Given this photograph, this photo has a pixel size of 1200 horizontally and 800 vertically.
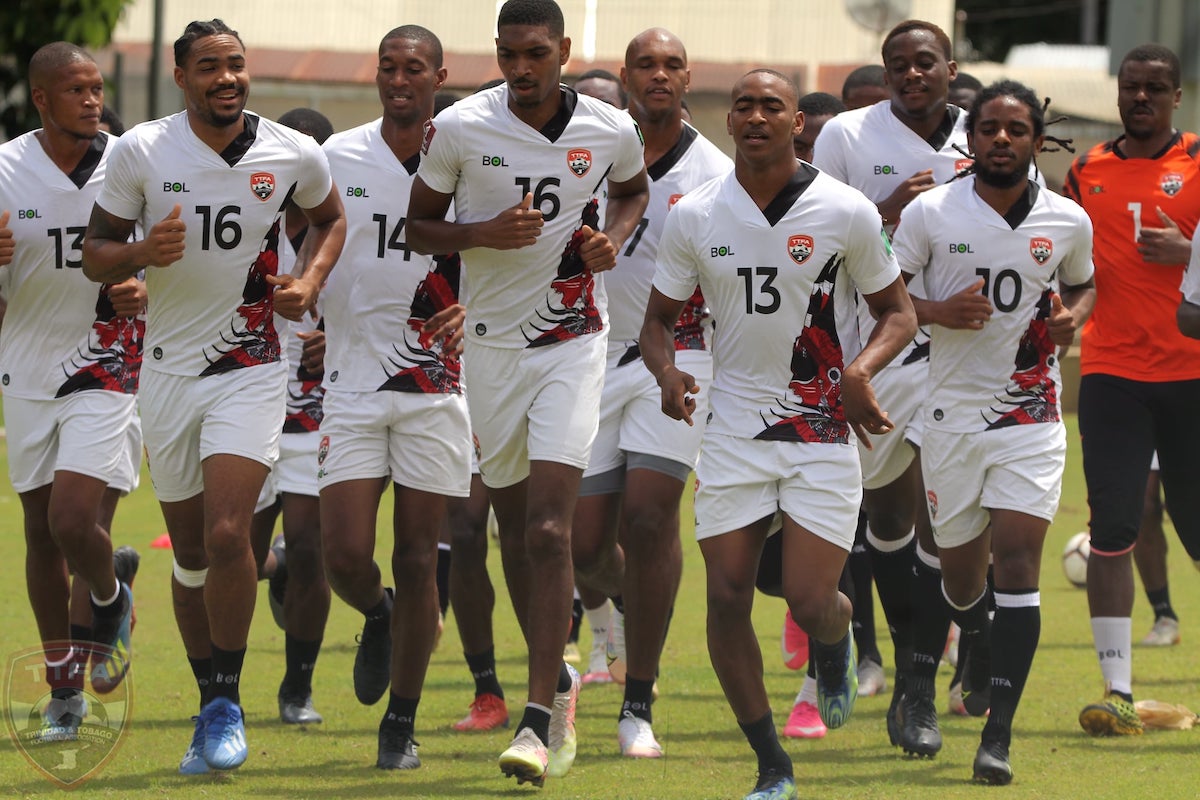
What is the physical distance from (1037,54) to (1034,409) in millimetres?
23807

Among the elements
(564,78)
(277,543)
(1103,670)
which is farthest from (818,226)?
(564,78)

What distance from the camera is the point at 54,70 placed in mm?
8484

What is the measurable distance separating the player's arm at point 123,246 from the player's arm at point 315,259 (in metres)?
0.43

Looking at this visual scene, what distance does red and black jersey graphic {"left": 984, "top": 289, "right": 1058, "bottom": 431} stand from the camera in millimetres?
8070

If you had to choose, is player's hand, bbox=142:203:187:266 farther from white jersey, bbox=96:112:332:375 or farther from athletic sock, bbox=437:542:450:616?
athletic sock, bbox=437:542:450:616

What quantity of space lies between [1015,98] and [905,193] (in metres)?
0.96

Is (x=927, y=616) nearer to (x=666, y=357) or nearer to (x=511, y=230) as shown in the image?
(x=666, y=357)

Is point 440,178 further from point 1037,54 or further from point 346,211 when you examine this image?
point 1037,54

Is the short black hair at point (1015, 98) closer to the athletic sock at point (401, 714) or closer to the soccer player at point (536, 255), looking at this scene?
the soccer player at point (536, 255)

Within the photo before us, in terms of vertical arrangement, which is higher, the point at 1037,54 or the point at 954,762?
the point at 1037,54

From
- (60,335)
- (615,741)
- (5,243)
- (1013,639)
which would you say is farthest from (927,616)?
(5,243)

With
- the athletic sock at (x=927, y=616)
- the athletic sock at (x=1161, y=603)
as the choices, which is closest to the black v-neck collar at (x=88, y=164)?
the athletic sock at (x=927, y=616)

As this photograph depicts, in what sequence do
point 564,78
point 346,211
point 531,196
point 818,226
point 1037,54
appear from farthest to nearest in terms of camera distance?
1. point 1037,54
2. point 564,78
3. point 346,211
4. point 531,196
5. point 818,226

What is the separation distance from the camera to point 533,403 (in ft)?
25.8
